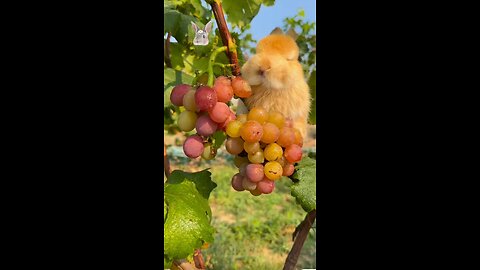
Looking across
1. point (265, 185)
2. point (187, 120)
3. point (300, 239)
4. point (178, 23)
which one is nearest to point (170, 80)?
point (178, 23)

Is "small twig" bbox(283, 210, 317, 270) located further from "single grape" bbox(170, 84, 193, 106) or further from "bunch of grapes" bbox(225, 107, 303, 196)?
"single grape" bbox(170, 84, 193, 106)

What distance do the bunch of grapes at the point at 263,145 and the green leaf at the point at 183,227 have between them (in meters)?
0.11

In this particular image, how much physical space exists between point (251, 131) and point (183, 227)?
232 mm

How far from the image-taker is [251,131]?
2.77 ft

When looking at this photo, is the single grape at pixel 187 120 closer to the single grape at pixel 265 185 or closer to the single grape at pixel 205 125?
the single grape at pixel 205 125

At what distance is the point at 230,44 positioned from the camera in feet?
2.95

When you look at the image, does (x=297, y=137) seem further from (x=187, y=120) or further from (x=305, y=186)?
(x=187, y=120)

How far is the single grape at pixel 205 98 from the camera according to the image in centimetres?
82

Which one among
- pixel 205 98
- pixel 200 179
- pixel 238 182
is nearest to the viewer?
pixel 205 98

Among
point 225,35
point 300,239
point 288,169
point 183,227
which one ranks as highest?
point 225,35

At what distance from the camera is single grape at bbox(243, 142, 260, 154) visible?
871 mm

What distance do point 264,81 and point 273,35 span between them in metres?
0.08
